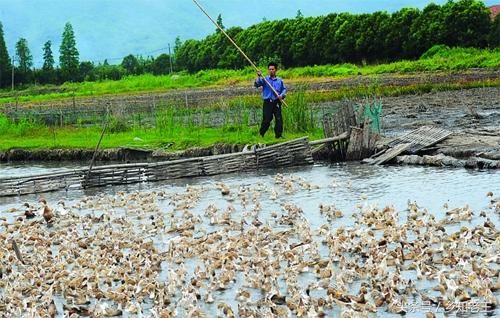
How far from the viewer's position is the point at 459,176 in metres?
16.4

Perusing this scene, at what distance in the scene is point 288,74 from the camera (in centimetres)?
5647

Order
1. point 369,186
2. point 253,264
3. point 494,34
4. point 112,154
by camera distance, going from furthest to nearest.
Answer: point 494,34 < point 112,154 < point 369,186 < point 253,264

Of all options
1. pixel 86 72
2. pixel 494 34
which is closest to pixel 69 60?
pixel 86 72

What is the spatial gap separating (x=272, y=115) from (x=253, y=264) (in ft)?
33.8

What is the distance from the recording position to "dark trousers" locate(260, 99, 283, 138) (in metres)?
19.6

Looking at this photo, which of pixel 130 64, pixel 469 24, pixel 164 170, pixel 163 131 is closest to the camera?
pixel 164 170

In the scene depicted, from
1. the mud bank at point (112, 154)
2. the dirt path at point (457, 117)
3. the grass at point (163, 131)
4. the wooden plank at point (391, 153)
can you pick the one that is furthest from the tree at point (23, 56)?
the wooden plank at point (391, 153)

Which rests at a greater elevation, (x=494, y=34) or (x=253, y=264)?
(x=494, y=34)

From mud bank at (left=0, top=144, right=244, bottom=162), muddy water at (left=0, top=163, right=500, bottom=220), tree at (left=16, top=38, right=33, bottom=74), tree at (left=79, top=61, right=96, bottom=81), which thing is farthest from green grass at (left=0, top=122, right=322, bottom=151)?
tree at (left=16, top=38, right=33, bottom=74)

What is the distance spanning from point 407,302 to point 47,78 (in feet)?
239

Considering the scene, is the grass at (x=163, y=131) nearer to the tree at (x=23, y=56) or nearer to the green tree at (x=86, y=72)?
the green tree at (x=86, y=72)

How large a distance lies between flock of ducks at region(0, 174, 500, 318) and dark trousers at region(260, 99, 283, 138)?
6210mm

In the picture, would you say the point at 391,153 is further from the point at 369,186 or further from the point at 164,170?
the point at 164,170

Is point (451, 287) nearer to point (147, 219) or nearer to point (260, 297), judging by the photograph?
point (260, 297)
